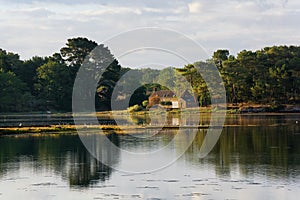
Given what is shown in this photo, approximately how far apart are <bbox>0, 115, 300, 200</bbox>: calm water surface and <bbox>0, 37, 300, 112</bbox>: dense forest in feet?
153

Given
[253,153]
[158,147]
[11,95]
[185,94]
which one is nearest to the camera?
[253,153]

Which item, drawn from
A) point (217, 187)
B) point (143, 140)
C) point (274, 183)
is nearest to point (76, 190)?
point (217, 187)

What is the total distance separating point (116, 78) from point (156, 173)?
70.5 metres

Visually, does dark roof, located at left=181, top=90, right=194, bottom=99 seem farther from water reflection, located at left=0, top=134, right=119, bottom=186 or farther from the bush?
water reflection, located at left=0, top=134, right=119, bottom=186

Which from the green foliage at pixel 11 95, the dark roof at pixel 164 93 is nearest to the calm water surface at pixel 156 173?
the green foliage at pixel 11 95

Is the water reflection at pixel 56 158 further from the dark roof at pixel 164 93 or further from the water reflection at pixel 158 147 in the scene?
the dark roof at pixel 164 93

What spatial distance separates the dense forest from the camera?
8581 cm

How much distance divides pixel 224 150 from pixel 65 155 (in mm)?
9255

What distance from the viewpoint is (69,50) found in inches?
3784

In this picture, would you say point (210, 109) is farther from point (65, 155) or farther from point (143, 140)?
point (65, 155)

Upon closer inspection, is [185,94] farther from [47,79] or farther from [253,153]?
[253,153]

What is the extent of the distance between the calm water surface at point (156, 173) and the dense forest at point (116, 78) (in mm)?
46587

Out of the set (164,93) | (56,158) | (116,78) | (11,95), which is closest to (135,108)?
(116,78)

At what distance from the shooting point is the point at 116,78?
9650cm
